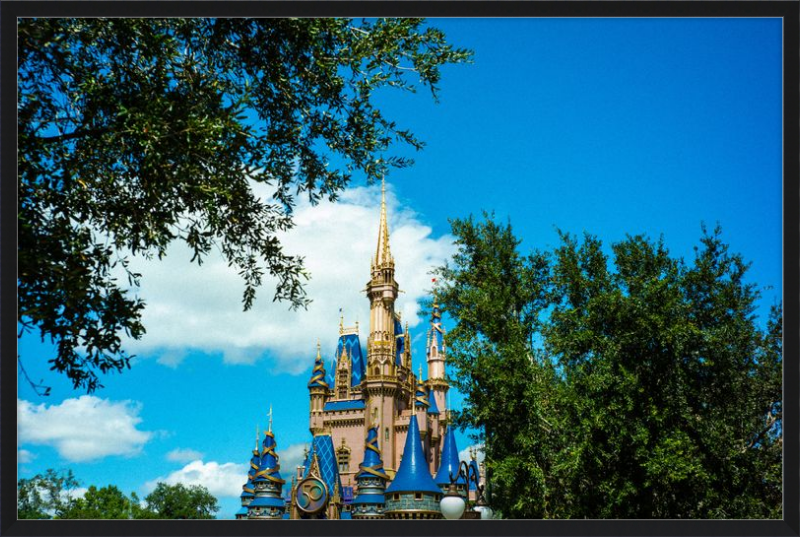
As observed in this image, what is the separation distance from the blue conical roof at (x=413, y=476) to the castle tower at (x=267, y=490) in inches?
469

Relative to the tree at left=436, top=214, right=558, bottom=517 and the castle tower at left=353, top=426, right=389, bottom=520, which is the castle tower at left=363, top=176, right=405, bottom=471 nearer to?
the castle tower at left=353, top=426, right=389, bottom=520

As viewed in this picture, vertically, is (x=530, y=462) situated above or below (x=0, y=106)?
below

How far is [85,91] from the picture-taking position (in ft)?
36.5

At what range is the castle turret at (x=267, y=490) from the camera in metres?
49.7

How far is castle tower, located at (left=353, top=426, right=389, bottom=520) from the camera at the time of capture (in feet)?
158

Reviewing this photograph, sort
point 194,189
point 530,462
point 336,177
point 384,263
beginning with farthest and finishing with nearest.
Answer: point 384,263 → point 530,462 → point 336,177 → point 194,189

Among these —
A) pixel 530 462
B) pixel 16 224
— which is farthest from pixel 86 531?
pixel 530 462

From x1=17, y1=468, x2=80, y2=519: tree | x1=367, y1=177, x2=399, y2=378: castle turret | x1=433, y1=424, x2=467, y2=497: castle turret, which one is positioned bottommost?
x1=17, y1=468, x2=80, y2=519: tree

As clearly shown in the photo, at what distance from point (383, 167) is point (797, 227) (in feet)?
23.1

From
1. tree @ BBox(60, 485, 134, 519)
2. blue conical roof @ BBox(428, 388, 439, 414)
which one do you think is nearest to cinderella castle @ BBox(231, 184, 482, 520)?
blue conical roof @ BBox(428, 388, 439, 414)

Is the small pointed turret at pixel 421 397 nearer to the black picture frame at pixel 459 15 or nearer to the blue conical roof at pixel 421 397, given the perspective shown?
the blue conical roof at pixel 421 397

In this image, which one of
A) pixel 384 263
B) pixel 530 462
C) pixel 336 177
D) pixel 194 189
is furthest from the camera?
pixel 384 263

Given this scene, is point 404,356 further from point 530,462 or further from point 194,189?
Answer: point 194,189

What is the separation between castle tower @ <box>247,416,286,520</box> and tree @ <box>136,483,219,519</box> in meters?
13.2
